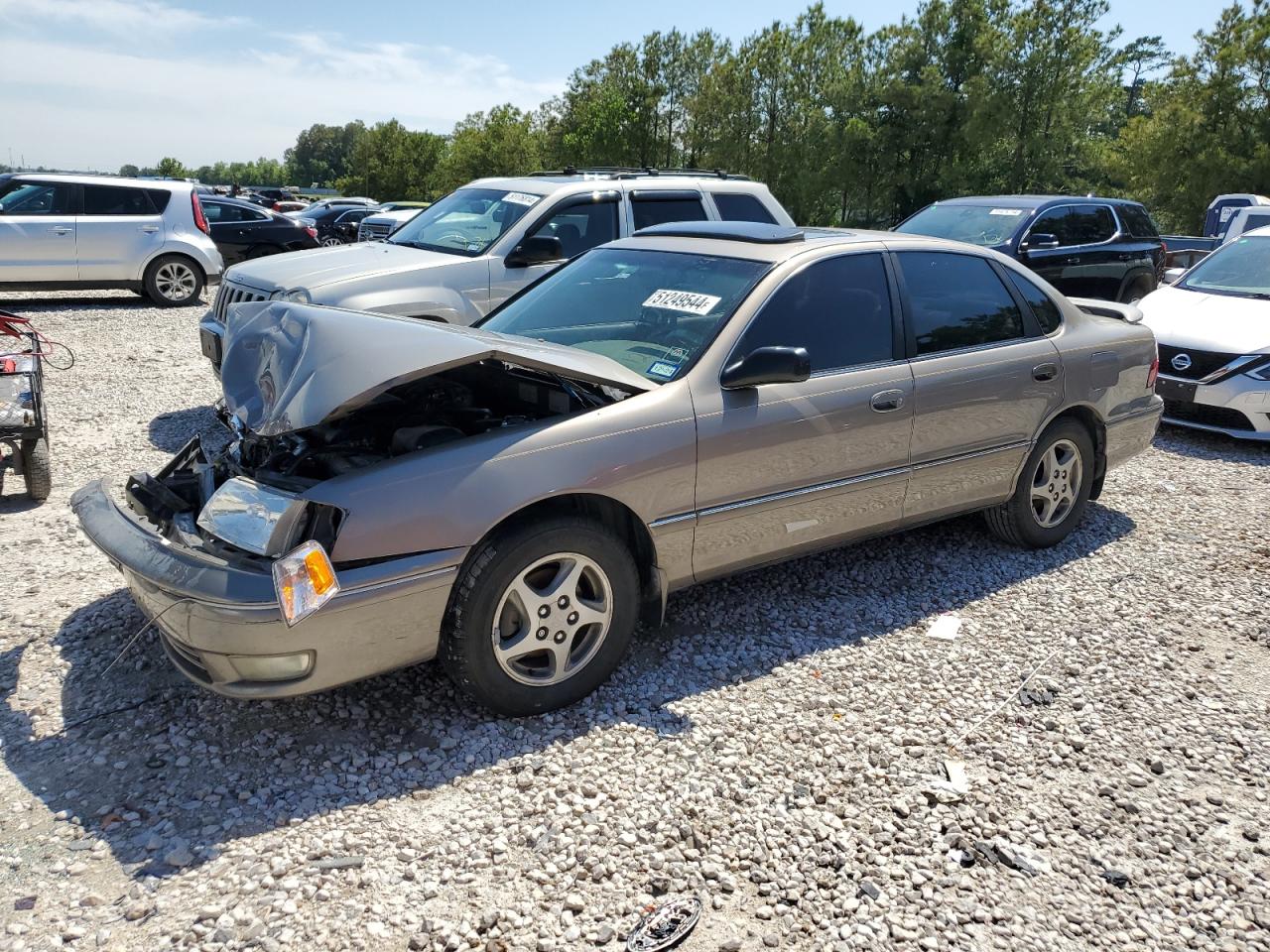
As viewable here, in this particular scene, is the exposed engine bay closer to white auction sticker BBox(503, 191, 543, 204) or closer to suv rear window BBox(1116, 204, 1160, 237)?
white auction sticker BBox(503, 191, 543, 204)

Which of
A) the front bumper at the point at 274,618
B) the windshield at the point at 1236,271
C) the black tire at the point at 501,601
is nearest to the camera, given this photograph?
the front bumper at the point at 274,618

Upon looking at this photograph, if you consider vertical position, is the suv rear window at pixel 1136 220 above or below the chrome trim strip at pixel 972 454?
above

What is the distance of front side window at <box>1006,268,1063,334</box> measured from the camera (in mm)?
5164

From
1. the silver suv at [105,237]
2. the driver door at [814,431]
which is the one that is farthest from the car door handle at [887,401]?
the silver suv at [105,237]

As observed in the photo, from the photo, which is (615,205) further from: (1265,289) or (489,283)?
(1265,289)

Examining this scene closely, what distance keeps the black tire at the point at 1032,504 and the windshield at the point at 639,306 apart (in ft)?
6.58

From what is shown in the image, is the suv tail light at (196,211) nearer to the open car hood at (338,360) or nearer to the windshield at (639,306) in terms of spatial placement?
the windshield at (639,306)

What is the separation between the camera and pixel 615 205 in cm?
814

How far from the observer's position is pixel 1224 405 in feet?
25.8

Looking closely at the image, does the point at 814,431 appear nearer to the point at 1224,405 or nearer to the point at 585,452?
the point at 585,452

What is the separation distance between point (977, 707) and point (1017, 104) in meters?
30.6

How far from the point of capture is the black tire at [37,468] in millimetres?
5566

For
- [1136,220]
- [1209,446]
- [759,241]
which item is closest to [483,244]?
[759,241]

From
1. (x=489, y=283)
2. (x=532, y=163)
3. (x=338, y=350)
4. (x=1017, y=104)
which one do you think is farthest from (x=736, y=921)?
(x=532, y=163)
